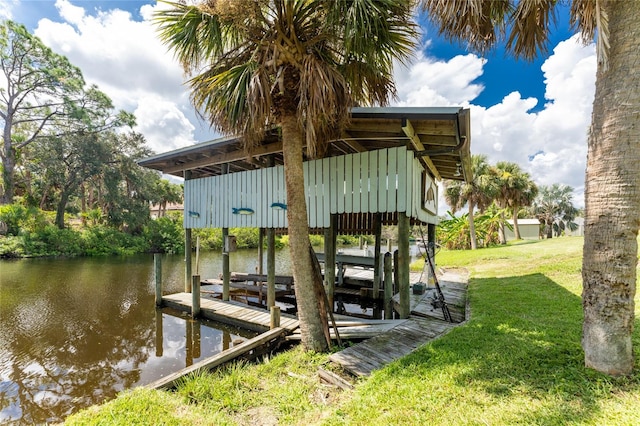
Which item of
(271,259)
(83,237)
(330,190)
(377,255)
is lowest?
(83,237)

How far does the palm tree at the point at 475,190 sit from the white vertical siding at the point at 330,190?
18.0 m

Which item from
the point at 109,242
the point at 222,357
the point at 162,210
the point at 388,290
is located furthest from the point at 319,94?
the point at 162,210

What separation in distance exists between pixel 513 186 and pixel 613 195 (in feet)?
89.2

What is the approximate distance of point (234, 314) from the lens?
8.79 metres

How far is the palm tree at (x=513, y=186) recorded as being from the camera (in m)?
26.2

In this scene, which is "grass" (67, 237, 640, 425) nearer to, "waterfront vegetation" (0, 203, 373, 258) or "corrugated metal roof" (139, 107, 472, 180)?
"corrugated metal roof" (139, 107, 472, 180)

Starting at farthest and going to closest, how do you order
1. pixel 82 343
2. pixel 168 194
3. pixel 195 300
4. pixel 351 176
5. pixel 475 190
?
pixel 168 194 < pixel 475 190 < pixel 195 300 < pixel 82 343 < pixel 351 176

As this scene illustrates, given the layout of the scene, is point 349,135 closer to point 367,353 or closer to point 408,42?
point 408,42

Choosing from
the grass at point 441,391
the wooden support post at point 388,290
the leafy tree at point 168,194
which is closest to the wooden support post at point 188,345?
the grass at point 441,391

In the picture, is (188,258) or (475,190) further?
(475,190)

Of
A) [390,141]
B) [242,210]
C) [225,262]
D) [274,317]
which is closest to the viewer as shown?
[274,317]

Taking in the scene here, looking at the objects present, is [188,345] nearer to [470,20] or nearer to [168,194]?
[470,20]

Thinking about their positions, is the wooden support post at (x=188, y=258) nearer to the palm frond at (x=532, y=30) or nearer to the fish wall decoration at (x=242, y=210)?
the fish wall decoration at (x=242, y=210)

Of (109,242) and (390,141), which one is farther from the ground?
(390,141)
